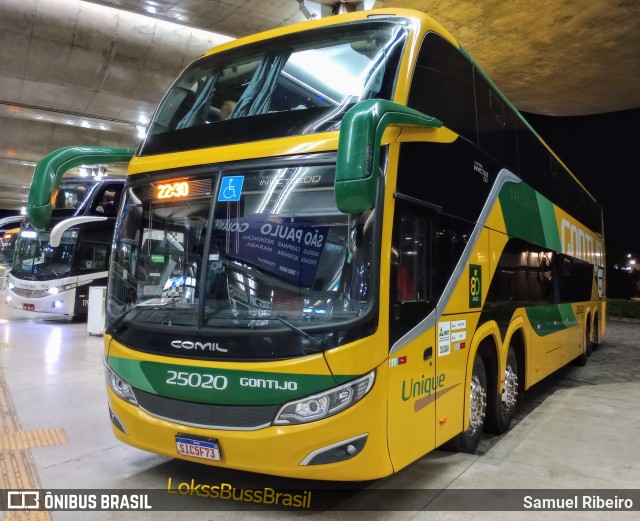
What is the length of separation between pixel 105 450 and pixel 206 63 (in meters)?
3.85

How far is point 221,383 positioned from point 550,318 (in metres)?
6.03

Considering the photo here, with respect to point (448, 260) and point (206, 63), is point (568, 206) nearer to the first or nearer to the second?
point (448, 260)

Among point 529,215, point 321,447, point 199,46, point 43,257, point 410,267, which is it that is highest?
point 199,46

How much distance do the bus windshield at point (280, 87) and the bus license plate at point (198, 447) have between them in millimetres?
2201

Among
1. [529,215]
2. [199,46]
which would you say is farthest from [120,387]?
[199,46]

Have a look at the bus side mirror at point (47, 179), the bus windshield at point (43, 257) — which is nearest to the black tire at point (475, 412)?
the bus side mirror at point (47, 179)

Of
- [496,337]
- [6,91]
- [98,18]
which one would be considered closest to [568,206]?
[496,337]

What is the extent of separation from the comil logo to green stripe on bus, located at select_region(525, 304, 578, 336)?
4.58 meters

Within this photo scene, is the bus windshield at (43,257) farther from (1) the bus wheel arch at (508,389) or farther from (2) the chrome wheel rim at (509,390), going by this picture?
(2) the chrome wheel rim at (509,390)

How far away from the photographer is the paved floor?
4082mm

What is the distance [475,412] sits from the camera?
216 inches

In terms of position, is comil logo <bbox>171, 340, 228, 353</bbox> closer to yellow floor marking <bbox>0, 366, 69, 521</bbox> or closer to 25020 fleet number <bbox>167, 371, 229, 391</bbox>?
25020 fleet number <bbox>167, 371, 229, 391</bbox>

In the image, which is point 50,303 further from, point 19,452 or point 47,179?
point 47,179

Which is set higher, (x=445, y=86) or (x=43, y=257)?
(x=445, y=86)
